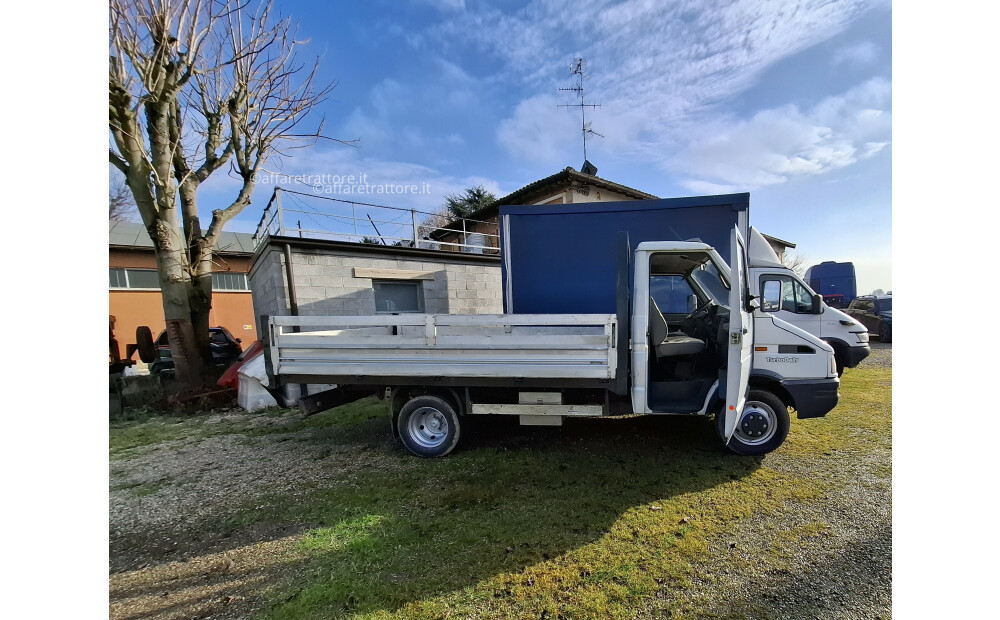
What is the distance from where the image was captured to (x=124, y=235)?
18703 mm

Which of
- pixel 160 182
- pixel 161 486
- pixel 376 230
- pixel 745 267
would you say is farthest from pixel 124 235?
pixel 745 267

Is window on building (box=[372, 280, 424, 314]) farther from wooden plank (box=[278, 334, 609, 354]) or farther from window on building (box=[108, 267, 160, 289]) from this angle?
window on building (box=[108, 267, 160, 289])

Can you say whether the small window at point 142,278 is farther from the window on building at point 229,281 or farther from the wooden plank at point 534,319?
the wooden plank at point 534,319

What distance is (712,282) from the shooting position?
4.33 metres

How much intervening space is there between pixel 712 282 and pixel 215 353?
11.6 meters

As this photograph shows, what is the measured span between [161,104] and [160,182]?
1.63 m

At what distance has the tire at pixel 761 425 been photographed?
3.76 metres

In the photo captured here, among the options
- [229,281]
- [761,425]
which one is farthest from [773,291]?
[229,281]

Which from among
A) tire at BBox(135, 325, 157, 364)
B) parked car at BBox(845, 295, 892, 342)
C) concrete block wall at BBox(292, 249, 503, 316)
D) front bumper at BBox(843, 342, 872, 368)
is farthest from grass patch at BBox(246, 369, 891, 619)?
parked car at BBox(845, 295, 892, 342)

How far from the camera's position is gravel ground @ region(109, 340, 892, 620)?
7.03ft

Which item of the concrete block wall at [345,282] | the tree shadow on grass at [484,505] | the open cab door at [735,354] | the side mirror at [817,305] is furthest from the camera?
the concrete block wall at [345,282]

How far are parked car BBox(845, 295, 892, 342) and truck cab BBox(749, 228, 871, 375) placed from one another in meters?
7.32

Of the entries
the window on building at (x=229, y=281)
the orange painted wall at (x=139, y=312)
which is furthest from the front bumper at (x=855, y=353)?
the window on building at (x=229, y=281)

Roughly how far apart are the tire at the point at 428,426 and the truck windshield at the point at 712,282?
319 centimetres
